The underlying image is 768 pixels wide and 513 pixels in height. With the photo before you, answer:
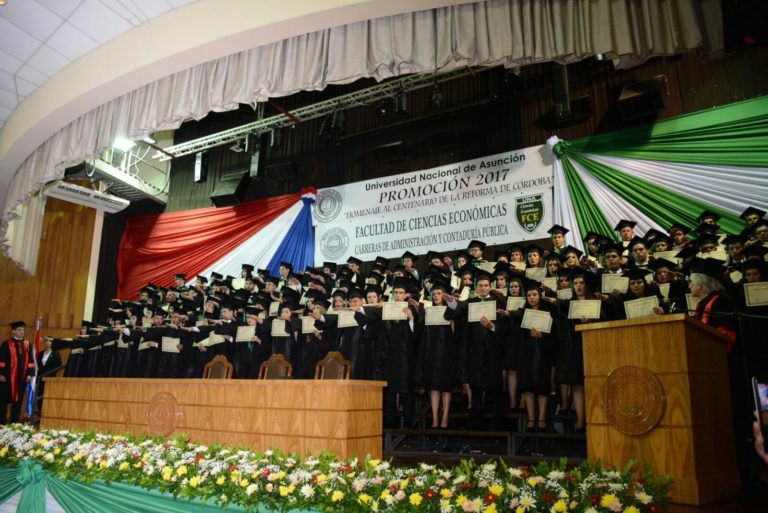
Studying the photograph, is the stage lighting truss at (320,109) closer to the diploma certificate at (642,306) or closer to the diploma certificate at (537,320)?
the diploma certificate at (537,320)

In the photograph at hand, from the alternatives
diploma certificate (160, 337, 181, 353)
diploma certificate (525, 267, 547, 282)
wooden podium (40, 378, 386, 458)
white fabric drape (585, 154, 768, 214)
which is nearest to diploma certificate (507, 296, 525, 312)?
diploma certificate (525, 267, 547, 282)

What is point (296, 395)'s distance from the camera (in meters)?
3.60

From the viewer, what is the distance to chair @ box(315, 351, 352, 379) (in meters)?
4.48

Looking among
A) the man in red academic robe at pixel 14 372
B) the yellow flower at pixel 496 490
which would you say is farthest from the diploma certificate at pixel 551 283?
the man in red academic robe at pixel 14 372

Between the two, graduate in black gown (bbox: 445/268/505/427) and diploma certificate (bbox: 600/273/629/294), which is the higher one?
diploma certificate (bbox: 600/273/629/294)

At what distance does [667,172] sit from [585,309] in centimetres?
322

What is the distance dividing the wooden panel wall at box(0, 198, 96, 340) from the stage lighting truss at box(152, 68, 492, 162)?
212 cm

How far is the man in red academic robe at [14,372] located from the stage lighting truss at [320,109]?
451 cm

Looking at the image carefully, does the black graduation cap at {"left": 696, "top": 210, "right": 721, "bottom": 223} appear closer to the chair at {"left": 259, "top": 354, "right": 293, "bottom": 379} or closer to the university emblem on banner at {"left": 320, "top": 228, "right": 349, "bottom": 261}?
the chair at {"left": 259, "top": 354, "right": 293, "bottom": 379}

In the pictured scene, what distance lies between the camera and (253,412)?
3789mm

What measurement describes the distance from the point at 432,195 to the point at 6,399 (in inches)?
271

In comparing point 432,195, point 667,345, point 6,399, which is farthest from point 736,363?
point 6,399

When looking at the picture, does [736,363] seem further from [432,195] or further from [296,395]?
[432,195]

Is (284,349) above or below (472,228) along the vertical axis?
below
